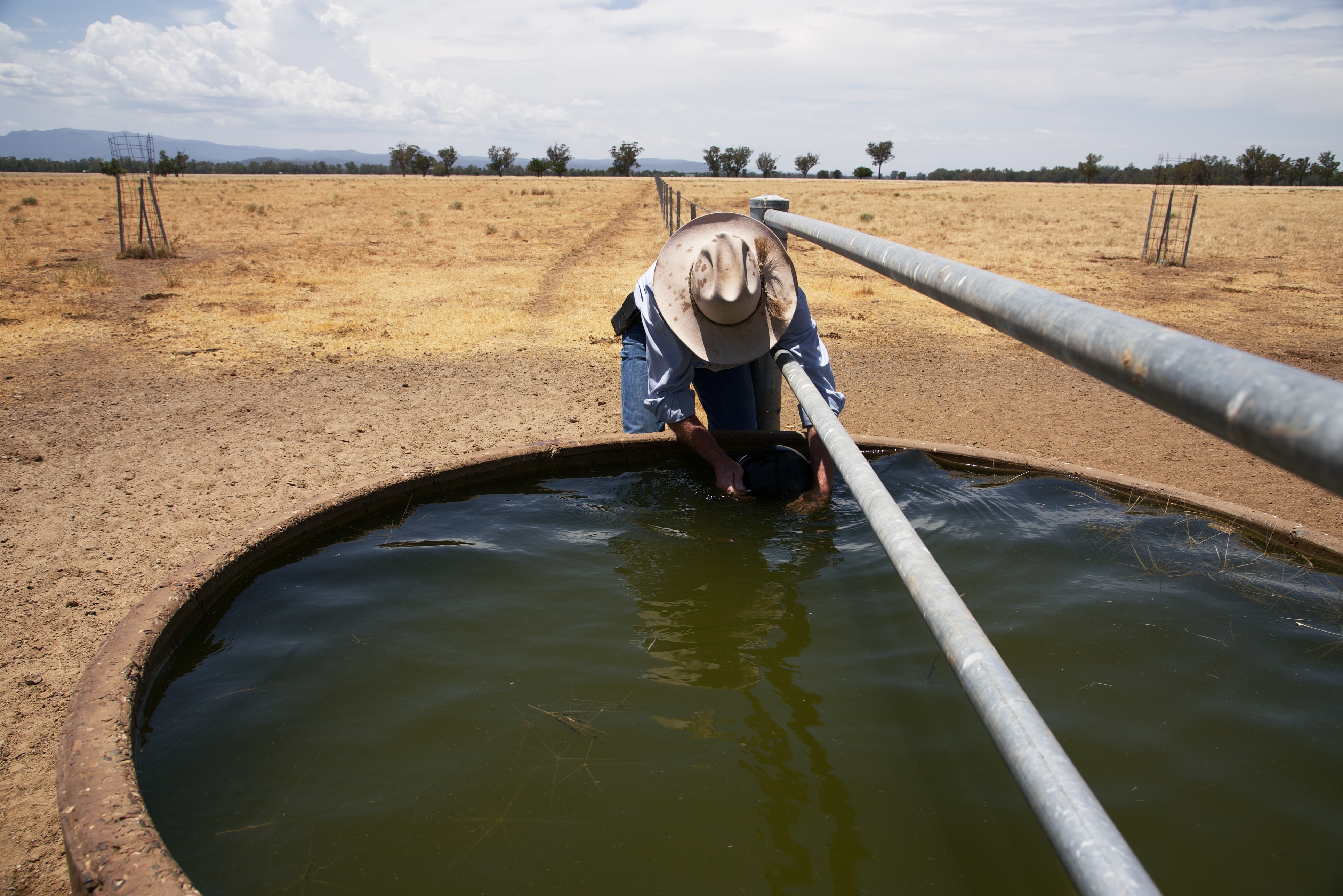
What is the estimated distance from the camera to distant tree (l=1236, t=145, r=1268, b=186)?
7156 centimetres

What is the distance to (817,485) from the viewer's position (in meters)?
3.47

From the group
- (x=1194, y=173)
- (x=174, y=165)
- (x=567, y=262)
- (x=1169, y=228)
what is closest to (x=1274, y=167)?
(x=1194, y=173)

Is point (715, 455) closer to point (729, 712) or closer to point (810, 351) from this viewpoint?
point (810, 351)

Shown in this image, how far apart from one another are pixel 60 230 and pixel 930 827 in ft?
76.5

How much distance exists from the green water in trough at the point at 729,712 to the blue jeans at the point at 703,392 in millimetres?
987

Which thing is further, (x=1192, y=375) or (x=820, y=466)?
(x=820, y=466)

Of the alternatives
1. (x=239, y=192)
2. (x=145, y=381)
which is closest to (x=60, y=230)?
(x=145, y=381)

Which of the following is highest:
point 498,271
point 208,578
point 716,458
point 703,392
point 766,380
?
point 498,271

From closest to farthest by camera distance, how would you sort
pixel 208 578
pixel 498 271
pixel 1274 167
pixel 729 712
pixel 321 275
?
pixel 729 712 → pixel 208 578 → pixel 321 275 → pixel 498 271 → pixel 1274 167

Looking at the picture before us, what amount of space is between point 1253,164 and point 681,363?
89.9m

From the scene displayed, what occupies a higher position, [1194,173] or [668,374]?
[1194,173]

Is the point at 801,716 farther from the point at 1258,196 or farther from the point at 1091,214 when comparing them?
the point at 1258,196

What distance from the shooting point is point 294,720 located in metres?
2.12

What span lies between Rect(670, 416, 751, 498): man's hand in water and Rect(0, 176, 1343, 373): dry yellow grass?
4.18 m
